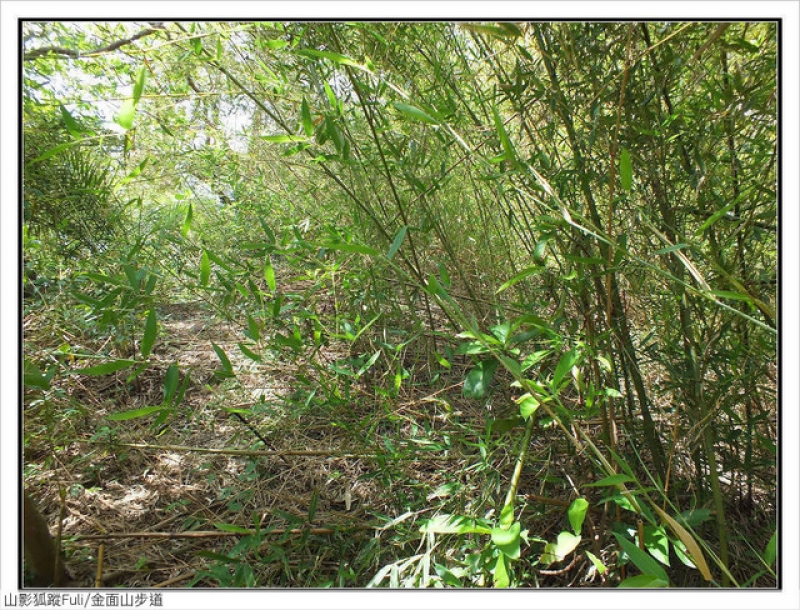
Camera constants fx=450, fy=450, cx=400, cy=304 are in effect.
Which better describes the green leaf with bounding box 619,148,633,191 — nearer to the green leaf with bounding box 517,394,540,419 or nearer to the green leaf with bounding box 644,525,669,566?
the green leaf with bounding box 517,394,540,419

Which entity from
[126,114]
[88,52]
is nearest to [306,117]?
[126,114]

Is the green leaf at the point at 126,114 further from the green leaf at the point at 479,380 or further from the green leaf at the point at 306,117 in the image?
the green leaf at the point at 479,380

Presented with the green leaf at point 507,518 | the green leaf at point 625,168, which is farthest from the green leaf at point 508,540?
the green leaf at point 625,168

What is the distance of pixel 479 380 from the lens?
1.85ft

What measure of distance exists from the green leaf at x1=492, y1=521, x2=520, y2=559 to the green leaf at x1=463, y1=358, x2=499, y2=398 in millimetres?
190

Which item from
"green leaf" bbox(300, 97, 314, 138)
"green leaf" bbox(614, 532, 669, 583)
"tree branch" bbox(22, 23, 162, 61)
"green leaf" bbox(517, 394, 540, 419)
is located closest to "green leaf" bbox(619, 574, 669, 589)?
"green leaf" bbox(614, 532, 669, 583)

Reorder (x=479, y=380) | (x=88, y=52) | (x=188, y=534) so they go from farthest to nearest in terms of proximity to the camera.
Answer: (x=188, y=534), (x=88, y=52), (x=479, y=380)

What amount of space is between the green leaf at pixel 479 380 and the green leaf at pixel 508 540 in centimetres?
19

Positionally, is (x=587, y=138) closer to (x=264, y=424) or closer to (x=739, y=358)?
(x=739, y=358)

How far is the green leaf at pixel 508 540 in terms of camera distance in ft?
1.90

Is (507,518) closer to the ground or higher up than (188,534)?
higher up

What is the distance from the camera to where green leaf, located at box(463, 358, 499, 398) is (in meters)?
0.55

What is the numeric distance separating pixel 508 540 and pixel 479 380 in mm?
213

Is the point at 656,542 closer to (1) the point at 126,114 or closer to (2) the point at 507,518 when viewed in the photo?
(2) the point at 507,518
